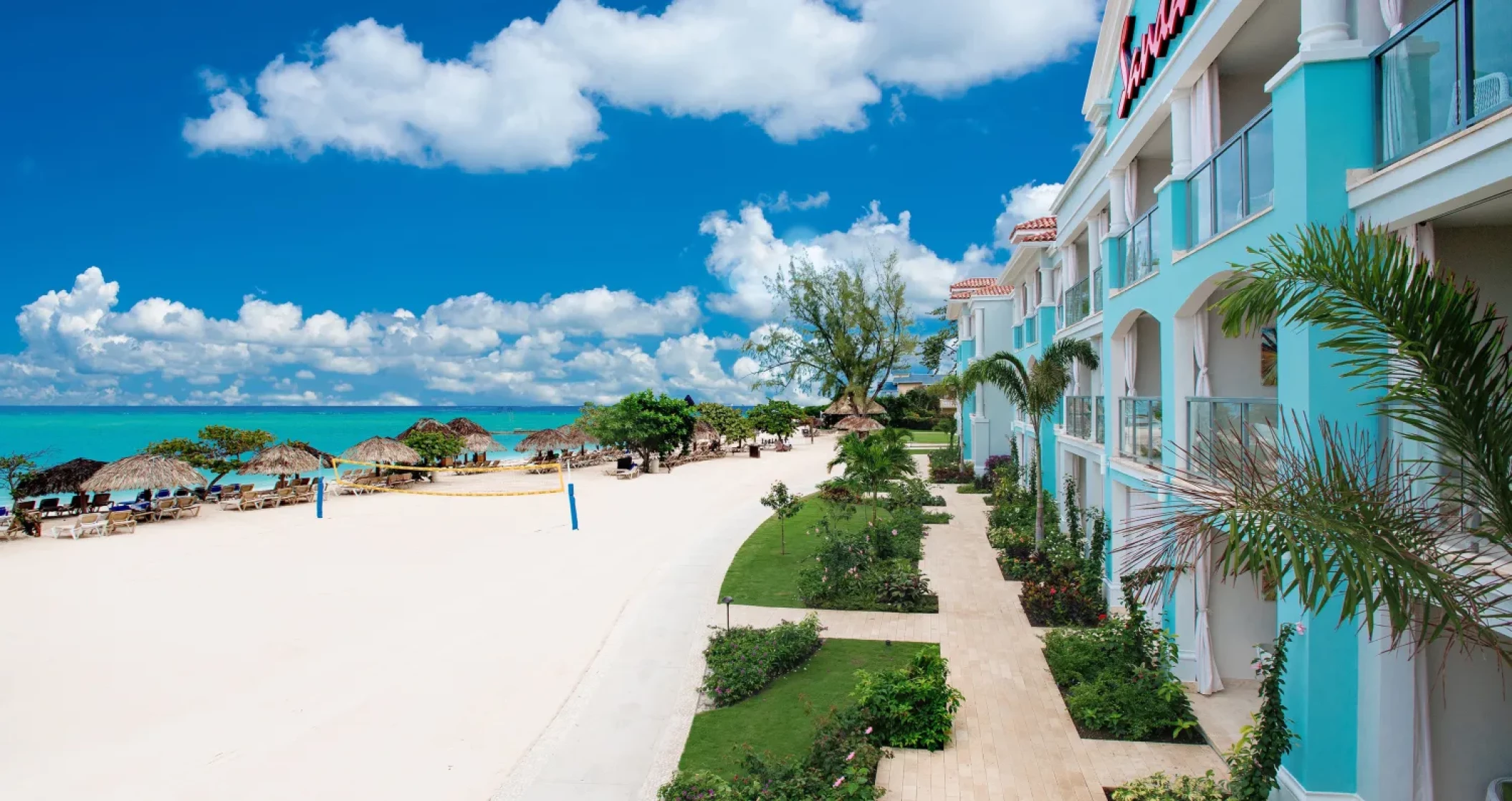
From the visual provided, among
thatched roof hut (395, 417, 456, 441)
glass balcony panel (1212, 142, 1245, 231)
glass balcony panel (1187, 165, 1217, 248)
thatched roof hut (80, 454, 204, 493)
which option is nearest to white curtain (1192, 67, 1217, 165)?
glass balcony panel (1187, 165, 1217, 248)

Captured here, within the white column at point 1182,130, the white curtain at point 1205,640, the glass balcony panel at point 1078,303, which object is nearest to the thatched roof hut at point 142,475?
the glass balcony panel at point 1078,303

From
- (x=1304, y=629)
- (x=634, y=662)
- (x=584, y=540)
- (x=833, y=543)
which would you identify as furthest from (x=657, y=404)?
(x=1304, y=629)

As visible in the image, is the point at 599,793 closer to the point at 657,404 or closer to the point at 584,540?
the point at 584,540

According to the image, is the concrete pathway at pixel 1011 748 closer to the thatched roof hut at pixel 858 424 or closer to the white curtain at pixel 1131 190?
the white curtain at pixel 1131 190

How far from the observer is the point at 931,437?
5912 centimetres

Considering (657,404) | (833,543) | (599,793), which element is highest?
(657,404)

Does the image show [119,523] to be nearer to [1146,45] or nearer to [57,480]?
[57,480]

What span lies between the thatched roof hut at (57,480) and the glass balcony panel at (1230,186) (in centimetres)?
3214

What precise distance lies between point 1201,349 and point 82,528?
2893cm

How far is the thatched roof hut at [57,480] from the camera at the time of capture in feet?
82.4

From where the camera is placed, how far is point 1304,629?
6441mm

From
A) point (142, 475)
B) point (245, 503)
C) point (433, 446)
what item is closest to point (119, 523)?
point (142, 475)

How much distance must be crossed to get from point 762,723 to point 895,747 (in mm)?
1718

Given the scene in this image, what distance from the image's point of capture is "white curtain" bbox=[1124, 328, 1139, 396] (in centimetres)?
1296
